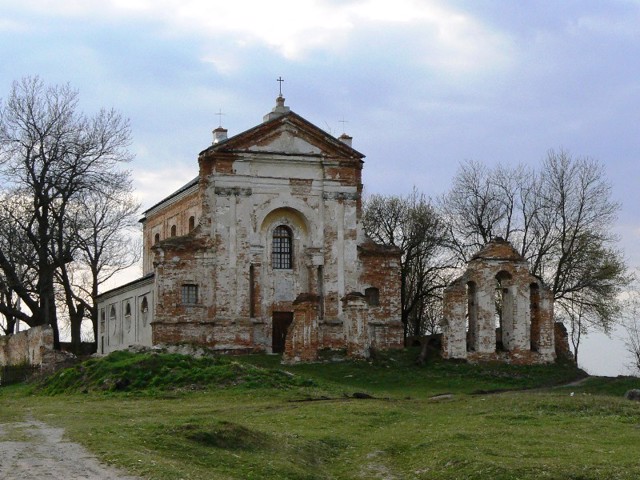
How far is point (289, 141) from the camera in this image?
44906 millimetres

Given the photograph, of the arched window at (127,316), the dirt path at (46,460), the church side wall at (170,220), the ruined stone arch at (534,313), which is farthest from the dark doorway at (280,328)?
the dirt path at (46,460)

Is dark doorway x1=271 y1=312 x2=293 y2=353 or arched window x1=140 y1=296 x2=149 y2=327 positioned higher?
arched window x1=140 y1=296 x2=149 y2=327

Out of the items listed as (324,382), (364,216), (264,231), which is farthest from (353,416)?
(364,216)

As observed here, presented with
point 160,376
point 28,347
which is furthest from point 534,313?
point 28,347

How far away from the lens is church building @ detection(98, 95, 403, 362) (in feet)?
139

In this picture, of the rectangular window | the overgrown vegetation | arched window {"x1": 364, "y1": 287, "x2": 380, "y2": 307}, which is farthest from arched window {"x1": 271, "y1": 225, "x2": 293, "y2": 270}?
the overgrown vegetation

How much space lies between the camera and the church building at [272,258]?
1673 inches

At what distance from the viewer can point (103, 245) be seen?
176ft

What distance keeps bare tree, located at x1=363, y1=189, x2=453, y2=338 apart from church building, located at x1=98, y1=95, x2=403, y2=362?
11058 mm

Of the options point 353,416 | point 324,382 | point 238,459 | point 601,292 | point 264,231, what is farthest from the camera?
point 601,292

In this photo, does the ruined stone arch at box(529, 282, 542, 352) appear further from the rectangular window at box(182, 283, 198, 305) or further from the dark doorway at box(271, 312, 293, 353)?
the rectangular window at box(182, 283, 198, 305)

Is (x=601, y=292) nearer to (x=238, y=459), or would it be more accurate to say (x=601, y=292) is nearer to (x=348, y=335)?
(x=348, y=335)

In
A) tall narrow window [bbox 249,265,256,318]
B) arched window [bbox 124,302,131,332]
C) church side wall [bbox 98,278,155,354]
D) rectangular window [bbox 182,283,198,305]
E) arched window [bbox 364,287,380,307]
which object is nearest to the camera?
rectangular window [bbox 182,283,198,305]

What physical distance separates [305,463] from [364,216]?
3923cm
